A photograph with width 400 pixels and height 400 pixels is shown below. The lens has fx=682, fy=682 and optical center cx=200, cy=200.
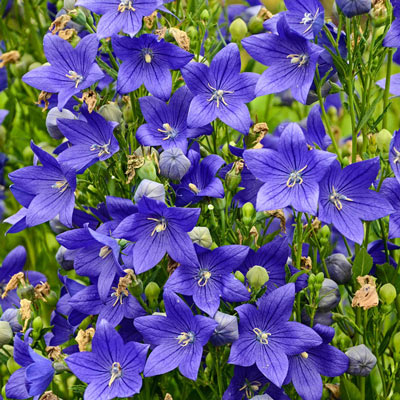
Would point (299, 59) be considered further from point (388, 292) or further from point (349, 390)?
point (349, 390)

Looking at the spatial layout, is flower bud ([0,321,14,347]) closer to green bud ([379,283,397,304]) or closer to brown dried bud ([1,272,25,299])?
brown dried bud ([1,272,25,299])

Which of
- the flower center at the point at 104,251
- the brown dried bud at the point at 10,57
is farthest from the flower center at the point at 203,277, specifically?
the brown dried bud at the point at 10,57

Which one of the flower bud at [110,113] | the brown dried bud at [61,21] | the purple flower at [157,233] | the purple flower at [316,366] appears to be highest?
the brown dried bud at [61,21]

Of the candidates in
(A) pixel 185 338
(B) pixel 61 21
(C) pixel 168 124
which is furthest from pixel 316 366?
(B) pixel 61 21

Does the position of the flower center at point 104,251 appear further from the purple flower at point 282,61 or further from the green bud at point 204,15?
the green bud at point 204,15

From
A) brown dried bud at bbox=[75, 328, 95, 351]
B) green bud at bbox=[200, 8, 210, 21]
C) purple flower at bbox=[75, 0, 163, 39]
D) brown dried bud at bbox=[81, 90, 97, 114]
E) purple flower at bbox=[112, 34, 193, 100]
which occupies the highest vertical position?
purple flower at bbox=[75, 0, 163, 39]

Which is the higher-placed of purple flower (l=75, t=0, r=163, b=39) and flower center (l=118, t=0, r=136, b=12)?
flower center (l=118, t=0, r=136, b=12)

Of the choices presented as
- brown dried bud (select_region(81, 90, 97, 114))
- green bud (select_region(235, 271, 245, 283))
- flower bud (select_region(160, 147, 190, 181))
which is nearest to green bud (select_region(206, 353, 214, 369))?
green bud (select_region(235, 271, 245, 283))
